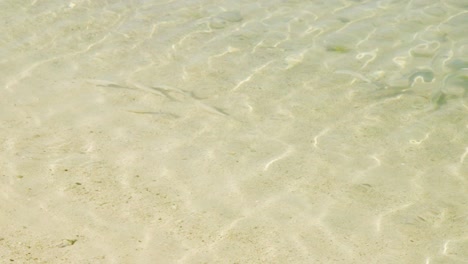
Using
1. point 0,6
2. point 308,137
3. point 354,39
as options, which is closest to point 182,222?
point 308,137

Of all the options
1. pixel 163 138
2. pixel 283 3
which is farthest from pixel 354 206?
pixel 283 3

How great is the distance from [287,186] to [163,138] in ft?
2.69

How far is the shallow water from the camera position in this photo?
3.62 metres

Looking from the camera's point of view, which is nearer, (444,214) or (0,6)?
(444,214)

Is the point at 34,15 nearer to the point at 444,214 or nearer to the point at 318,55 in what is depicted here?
the point at 318,55

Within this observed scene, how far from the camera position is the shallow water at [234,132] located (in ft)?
11.9

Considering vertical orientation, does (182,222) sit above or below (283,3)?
above

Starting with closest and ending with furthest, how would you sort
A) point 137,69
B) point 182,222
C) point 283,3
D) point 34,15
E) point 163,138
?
point 182,222, point 163,138, point 137,69, point 34,15, point 283,3

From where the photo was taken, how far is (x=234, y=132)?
15.1ft

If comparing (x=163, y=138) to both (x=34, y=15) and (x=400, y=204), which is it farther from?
(x=34, y=15)

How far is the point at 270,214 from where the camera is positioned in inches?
150

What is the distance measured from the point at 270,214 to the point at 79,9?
3201 mm

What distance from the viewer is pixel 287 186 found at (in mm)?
4070

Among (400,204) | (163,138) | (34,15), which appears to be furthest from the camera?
(34,15)
